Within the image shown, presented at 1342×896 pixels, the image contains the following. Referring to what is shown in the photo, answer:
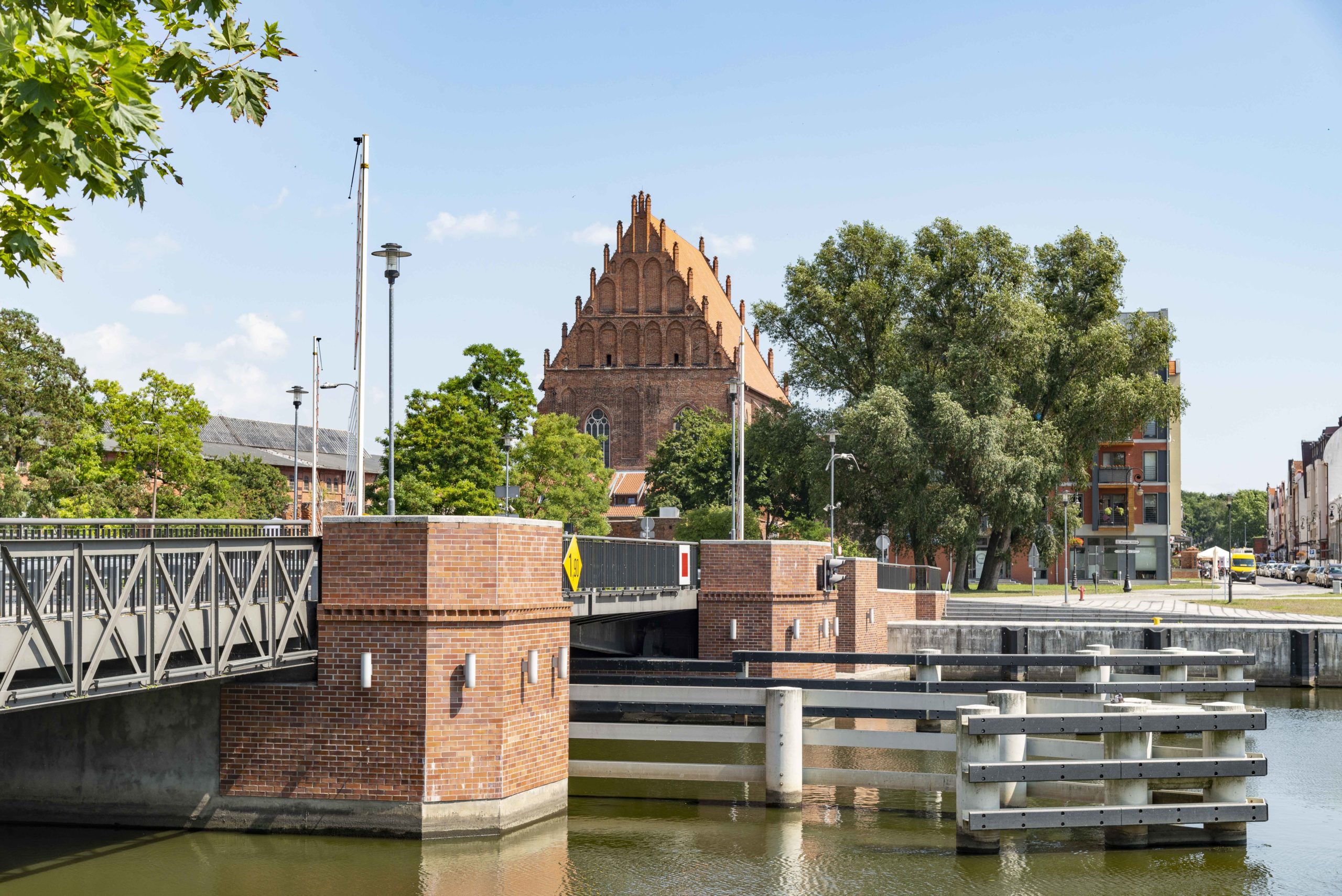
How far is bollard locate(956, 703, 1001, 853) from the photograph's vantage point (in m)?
14.7

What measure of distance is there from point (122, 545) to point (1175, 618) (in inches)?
1356

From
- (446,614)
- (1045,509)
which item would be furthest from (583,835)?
(1045,509)

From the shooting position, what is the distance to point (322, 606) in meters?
16.0

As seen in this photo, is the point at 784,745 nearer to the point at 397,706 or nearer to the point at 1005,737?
the point at 1005,737

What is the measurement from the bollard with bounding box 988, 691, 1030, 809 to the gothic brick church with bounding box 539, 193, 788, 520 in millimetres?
73531

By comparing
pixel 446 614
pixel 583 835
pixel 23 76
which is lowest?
pixel 583 835

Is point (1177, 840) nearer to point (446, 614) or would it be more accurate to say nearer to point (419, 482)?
point (446, 614)

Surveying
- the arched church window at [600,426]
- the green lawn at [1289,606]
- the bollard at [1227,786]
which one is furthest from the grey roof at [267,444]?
the bollard at [1227,786]

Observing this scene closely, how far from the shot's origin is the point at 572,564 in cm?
2072

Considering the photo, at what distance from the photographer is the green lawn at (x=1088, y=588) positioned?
5981cm

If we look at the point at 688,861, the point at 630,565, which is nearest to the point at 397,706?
the point at 688,861

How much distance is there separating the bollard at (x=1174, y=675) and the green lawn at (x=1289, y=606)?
25.0 metres

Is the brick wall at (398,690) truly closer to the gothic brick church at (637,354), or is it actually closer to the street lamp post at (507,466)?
the street lamp post at (507,466)

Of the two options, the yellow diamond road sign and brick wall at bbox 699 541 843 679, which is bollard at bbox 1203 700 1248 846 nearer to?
the yellow diamond road sign
